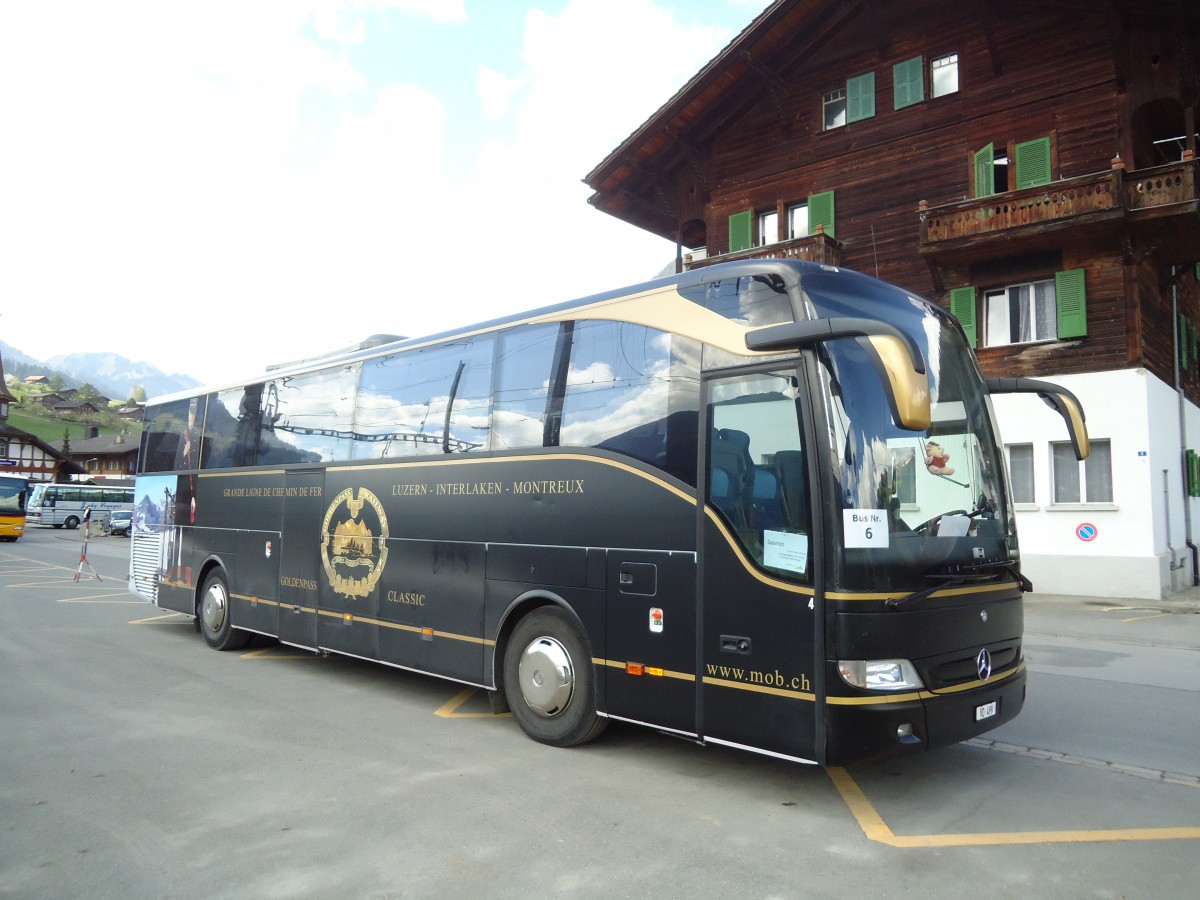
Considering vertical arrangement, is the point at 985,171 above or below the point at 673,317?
above

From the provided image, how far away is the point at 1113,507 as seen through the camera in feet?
60.3

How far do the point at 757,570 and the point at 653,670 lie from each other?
1.08m

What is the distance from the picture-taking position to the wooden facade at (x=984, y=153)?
18.7m

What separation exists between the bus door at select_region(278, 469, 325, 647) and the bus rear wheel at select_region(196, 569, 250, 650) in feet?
4.87

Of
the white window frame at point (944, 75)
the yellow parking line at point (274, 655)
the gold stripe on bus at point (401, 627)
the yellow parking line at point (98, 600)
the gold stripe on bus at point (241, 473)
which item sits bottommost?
the yellow parking line at point (274, 655)

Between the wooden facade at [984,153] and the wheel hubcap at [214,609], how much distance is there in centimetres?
1633

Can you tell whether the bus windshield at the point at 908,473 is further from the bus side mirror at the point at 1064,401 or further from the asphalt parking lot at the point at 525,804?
the asphalt parking lot at the point at 525,804

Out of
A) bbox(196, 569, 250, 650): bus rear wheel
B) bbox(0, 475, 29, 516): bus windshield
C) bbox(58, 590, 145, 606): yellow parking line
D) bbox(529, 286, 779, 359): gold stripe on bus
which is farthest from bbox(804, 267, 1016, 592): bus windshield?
bbox(0, 475, 29, 516): bus windshield

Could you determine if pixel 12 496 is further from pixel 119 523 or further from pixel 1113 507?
pixel 1113 507

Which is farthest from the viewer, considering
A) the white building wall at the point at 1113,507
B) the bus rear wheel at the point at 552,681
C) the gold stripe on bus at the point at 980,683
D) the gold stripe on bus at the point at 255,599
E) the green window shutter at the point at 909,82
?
the green window shutter at the point at 909,82

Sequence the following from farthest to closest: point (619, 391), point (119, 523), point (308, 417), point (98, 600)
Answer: point (119, 523), point (98, 600), point (308, 417), point (619, 391)

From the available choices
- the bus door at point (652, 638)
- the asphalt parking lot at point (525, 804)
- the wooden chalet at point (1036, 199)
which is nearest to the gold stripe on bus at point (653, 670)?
the bus door at point (652, 638)

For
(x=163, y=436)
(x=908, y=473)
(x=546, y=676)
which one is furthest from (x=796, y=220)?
(x=908, y=473)

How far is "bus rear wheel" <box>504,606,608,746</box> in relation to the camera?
6.29 metres
